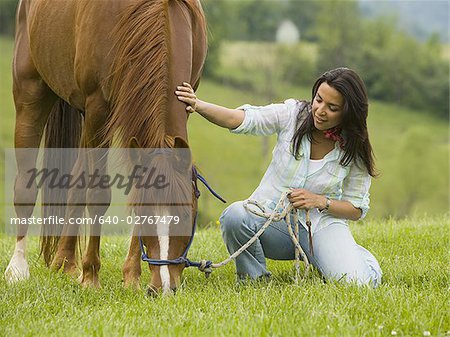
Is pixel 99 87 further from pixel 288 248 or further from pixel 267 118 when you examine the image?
pixel 288 248

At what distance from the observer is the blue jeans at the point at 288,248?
4.20m

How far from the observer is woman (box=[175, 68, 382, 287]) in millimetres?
4164

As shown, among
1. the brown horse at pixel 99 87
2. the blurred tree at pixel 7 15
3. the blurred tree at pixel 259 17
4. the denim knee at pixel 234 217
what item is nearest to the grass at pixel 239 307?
the brown horse at pixel 99 87

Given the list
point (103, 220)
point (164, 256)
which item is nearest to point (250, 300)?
point (164, 256)

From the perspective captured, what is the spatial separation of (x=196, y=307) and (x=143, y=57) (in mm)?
1365

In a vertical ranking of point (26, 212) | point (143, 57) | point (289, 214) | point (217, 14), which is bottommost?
point (26, 212)

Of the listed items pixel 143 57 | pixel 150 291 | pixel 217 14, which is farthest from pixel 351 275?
pixel 217 14

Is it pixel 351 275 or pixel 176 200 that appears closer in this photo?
pixel 176 200

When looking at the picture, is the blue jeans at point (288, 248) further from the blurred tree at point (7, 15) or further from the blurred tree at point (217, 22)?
the blurred tree at point (217, 22)

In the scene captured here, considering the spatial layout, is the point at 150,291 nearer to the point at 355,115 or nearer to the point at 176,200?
the point at 176,200

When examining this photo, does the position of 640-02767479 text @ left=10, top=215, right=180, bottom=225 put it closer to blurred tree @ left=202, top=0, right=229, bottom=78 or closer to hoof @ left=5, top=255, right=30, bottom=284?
hoof @ left=5, top=255, right=30, bottom=284

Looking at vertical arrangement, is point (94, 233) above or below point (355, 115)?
below

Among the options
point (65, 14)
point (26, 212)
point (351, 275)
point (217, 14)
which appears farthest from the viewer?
point (217, 14)

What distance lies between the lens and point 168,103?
3.67 meters
